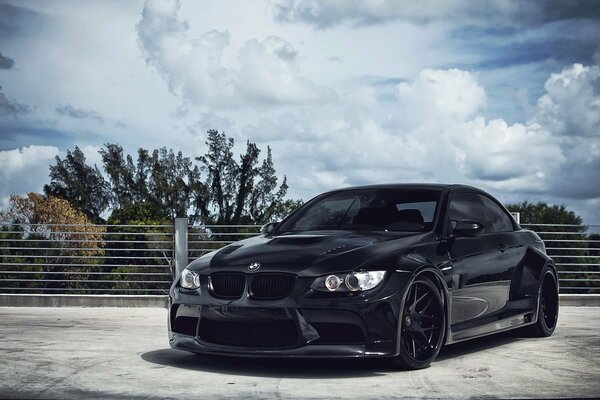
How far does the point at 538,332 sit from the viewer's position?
9266 millimetres

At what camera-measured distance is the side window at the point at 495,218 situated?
8.68 m

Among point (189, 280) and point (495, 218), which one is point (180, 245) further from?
point (189, 280)

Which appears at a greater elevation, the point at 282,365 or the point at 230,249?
the point at 230,249

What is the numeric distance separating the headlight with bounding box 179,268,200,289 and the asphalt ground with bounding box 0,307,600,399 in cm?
65

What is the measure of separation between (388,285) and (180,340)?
1.81m

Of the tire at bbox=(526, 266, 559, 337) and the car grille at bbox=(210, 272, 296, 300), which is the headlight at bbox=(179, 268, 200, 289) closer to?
the car grille at bbox=(210, 272, 296, 300)

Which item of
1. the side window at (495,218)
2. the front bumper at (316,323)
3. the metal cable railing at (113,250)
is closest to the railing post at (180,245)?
the metal cable railing at (113,250)

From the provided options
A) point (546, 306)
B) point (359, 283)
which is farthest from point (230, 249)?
point (546, 306)

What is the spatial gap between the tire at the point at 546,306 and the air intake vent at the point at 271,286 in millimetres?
3618

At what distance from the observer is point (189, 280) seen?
23.3 feet

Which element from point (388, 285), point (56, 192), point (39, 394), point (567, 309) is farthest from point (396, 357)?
point (56, 192)

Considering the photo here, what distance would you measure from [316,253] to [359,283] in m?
0.45

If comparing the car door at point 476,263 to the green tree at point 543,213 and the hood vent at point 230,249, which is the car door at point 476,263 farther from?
the green tree at point 543,213

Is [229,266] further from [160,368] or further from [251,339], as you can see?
[160,368]
